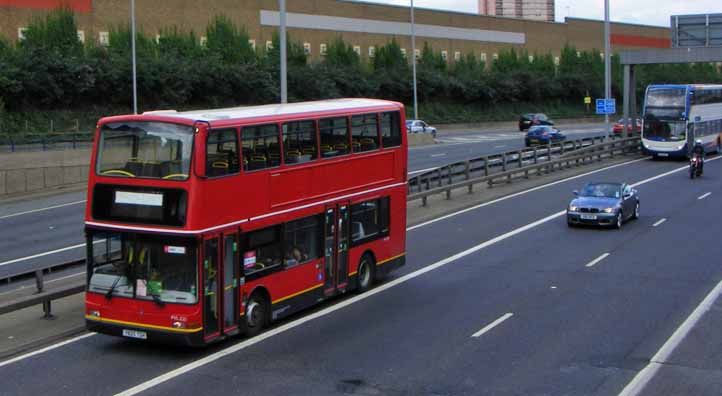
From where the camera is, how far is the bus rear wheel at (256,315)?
15.5 meters

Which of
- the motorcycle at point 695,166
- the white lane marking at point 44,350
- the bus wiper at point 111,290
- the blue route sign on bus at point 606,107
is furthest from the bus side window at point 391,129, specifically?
the blue route sign on bus at point 606,107

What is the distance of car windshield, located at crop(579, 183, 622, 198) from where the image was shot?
28016 mm

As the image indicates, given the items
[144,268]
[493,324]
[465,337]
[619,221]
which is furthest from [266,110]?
[619,221]

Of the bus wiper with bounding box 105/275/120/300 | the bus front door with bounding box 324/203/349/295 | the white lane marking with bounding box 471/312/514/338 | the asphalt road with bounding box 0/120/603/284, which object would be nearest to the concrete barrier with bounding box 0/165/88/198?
the asphalt road with bounding box 0/120/603/284

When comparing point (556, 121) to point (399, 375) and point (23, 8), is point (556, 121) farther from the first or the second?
point (399, 375)

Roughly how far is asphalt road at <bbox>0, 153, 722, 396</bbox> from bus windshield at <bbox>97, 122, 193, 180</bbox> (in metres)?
2.77

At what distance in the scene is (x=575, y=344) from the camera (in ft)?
49.1

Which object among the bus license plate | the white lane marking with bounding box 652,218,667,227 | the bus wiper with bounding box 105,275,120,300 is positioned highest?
the bus wiper with bounding box 105,275,120,300

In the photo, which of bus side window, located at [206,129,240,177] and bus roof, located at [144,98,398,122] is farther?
bus roof, located at [144,98,398,122]

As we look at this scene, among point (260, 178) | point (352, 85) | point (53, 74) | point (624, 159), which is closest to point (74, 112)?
point (53, 74)

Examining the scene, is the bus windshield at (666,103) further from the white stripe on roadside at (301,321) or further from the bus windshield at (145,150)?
the bus windshield at (145,150)

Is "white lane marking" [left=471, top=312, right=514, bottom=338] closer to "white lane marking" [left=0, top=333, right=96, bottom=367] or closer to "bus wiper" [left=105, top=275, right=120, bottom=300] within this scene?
"bus wiper" [left=105, top=275, right=120, bottom=300]

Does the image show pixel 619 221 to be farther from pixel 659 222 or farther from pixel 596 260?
pixel 596 260

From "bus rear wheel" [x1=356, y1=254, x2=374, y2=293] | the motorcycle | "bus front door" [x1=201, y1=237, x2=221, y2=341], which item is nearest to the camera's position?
"bus front door" [x1=201, y1=237, x2=221, y2=341]
